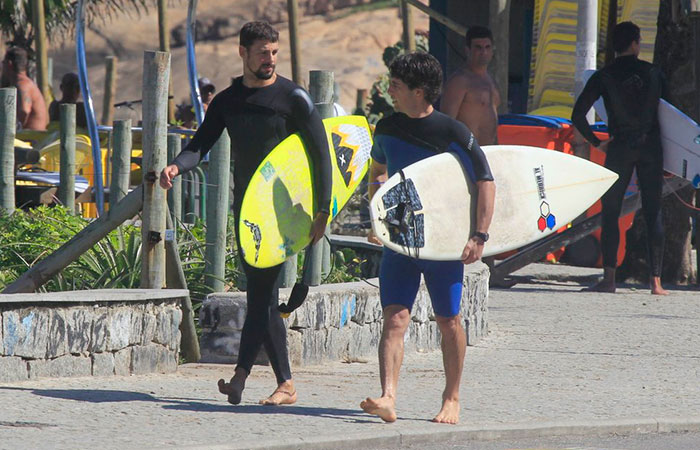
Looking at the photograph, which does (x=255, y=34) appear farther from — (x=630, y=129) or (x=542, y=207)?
(x=630, y=129)

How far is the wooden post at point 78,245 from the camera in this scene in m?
7.61

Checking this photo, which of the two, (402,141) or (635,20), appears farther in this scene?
(635,20)

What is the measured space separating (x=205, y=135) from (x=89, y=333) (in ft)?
3.96

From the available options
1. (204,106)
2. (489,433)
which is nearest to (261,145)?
(489,433)

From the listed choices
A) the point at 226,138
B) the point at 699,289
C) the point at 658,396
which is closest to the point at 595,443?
the point at 658,396

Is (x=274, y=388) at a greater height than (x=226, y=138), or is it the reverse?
(x=226, y=138)

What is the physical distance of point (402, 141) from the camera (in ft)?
21.3

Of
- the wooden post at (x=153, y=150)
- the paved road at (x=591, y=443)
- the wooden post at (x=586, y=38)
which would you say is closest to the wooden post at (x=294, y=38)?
the wooden post at (x=586, y=38)

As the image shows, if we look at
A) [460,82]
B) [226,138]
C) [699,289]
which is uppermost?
[460,82]

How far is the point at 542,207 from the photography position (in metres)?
7.10

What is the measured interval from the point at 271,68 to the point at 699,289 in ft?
21.6

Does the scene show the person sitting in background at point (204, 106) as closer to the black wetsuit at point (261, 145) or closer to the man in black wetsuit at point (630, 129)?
the man in black wetsuit at point (630, 129)

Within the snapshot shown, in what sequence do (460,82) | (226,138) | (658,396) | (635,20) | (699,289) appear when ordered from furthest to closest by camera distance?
1. (635,20)
2. (699,289)
3. (460,82)
4. (226,138)
5. (658,396)

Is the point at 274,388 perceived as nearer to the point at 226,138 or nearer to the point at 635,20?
the point at 226,138
